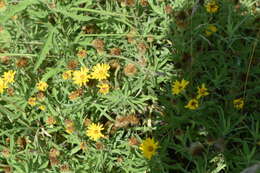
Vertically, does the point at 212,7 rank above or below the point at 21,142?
above

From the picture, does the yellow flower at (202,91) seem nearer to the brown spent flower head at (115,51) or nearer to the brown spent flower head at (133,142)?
the brown spent flower head at (133,142)

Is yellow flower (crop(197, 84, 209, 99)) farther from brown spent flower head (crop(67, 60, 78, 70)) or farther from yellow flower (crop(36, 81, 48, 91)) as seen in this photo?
yellow flower (crop(36, 81, 48, 91))

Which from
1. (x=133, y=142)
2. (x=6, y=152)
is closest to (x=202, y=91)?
(x=133, y=142)

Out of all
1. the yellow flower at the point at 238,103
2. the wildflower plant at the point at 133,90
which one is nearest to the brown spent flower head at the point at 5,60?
the wildflower plant at the point at 133,90

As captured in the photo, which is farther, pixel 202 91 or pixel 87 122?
pixel 87 122

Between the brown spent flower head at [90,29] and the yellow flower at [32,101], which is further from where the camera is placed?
the brown spent flower head at [90,29]

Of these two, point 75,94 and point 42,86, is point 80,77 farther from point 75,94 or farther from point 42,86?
point 42,86

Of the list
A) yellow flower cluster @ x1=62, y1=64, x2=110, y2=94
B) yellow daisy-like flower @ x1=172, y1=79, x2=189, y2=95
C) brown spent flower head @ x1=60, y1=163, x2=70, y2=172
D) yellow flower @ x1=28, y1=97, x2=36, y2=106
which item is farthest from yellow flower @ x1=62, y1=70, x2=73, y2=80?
yellow daisy-like flower @ x1=172, y1=79, x2=189, y2=95
